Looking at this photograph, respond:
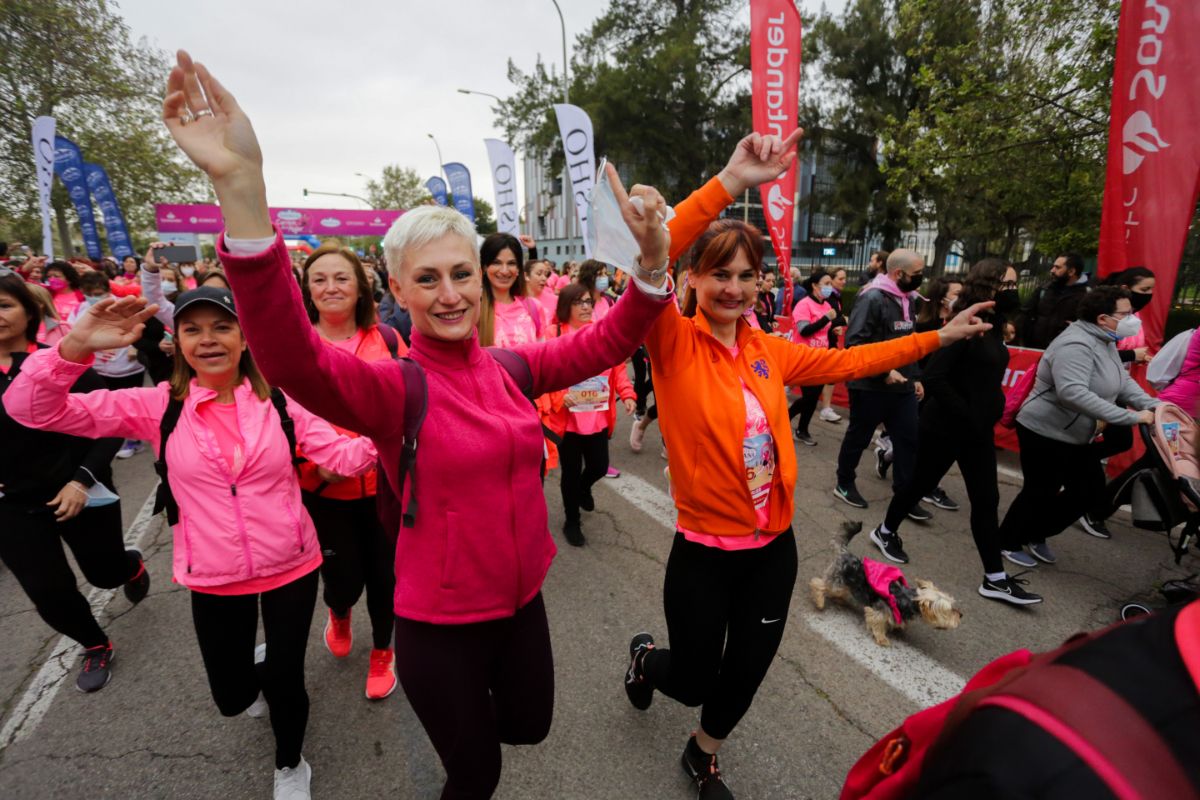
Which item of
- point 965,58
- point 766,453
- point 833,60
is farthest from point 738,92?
point 766,453

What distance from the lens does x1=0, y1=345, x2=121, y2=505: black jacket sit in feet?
8.20

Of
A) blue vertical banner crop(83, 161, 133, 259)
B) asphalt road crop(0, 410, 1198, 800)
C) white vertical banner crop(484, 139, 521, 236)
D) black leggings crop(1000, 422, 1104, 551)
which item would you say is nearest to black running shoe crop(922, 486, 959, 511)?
asphalt road crop(0, 410, 1198, 800)

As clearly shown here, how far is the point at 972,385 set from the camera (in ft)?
11.6

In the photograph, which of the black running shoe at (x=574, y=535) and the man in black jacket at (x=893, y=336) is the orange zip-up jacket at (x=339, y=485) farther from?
the man in black jacket at (x=893, y=336)

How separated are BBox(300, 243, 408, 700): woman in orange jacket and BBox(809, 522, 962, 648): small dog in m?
2.48

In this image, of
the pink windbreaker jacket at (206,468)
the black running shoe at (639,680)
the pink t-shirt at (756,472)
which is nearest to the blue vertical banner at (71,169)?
the pink windbreaker jacket at (206,468)

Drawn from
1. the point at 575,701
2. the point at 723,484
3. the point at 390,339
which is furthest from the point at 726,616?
the point at 390,339

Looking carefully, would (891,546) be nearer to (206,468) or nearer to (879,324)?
(879,324)

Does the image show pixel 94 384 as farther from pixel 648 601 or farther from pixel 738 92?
pixel 738 92

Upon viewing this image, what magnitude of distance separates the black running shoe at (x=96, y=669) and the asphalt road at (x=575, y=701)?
0.15 ft

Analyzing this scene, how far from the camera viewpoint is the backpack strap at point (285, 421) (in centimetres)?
218

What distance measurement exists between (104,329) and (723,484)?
90.1 inches

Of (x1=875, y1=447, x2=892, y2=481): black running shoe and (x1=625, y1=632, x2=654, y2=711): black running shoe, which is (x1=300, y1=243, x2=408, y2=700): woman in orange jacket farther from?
(x1=875, y1=447, x2=892, y2=481): black running shoe

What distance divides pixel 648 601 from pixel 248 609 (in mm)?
2208
